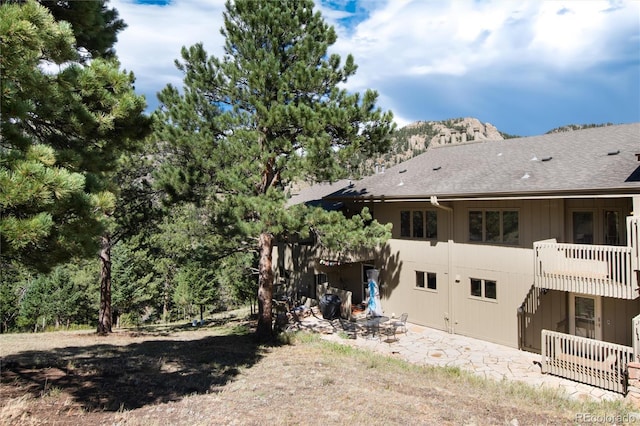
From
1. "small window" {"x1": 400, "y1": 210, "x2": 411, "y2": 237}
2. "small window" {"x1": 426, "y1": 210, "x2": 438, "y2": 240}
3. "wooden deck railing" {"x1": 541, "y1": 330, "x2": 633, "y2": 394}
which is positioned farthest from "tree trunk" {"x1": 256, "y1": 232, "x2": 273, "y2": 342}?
"wooden deck railing" {"x1": 541, "y1": 330, "x2": 633, "y2": 394}

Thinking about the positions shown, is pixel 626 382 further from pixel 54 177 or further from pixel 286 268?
pixel 286 268

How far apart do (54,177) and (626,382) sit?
12.1 m

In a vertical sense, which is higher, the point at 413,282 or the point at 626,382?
the point at 413,282

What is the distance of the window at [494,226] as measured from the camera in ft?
42.9

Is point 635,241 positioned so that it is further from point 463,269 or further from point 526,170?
point 463,269

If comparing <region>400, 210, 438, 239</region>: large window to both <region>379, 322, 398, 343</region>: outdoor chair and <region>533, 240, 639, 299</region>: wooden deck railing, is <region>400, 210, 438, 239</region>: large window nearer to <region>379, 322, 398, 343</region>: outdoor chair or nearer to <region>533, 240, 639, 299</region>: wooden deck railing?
<region>379, 322, 398, 343</region>: outdoor chair

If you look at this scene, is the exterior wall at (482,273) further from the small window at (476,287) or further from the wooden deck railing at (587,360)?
the wooden deck railing at (587,360)

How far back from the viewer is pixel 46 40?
4887mm

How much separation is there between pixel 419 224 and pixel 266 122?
24.8 feet

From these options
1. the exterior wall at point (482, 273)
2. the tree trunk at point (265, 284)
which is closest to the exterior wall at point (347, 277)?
the exterior wall at point (482, 273)

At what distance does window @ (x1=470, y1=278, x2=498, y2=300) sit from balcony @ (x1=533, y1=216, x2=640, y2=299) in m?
2.41

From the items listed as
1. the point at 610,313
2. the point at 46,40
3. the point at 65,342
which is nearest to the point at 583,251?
the point at 610,313

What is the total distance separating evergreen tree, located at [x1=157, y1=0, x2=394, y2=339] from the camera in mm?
11945

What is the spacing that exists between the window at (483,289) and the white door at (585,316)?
7.39ft
